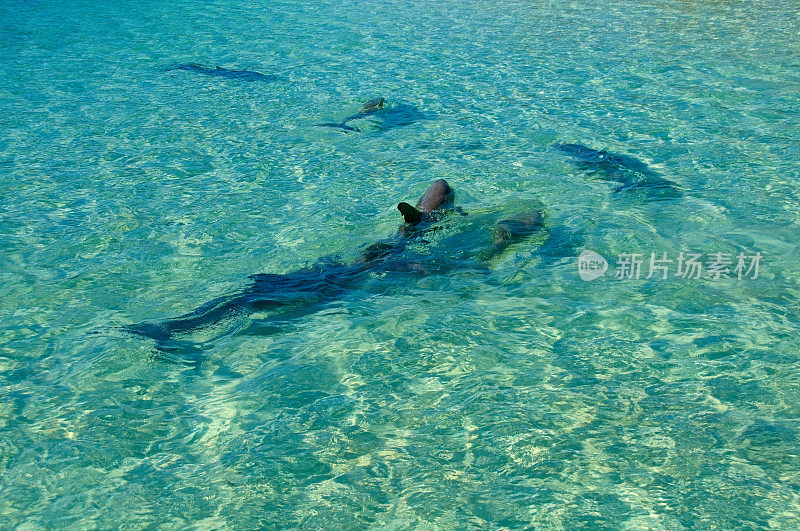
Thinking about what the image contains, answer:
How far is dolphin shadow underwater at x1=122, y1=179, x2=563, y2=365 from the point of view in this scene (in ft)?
17.0

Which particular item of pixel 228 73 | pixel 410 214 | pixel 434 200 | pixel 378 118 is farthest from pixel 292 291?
pixel 228 73

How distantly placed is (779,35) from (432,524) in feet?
53.9

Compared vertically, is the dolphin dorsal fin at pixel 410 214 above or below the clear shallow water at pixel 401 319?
above

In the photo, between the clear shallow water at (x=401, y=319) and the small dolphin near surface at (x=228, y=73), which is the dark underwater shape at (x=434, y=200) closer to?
the clear shallow water at (x=401, y=319)

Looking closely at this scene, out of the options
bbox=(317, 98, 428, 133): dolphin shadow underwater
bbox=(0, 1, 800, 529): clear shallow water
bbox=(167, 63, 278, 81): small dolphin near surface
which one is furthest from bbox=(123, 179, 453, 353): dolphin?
bbox=(167, 63, 278, 81): small dolphin near surface

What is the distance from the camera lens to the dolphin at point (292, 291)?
5.18 meters

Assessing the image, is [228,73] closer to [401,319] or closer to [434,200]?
[434,200]

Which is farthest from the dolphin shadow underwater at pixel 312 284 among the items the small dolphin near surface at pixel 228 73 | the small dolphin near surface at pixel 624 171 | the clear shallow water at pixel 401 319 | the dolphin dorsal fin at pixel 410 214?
the small dolphin near surface at pixel 228 73

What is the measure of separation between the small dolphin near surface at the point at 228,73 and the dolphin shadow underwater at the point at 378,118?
3.30 metres

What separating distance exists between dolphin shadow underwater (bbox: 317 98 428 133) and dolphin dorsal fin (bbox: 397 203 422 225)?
4.09 m

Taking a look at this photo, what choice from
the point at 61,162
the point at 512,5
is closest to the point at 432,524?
the point at 61,162

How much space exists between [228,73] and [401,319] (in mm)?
10262

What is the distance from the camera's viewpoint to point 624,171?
27.3ft

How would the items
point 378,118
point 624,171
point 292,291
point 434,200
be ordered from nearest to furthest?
point 292,291, point 434,200, point 624,171, point 378,118
